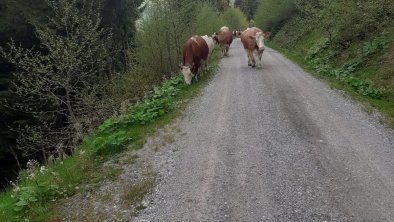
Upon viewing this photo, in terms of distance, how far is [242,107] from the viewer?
11836mm

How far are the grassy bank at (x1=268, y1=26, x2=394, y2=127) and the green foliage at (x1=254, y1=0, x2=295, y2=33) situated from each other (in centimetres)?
2464

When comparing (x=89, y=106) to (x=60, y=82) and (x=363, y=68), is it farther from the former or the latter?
(x=363, y=68)

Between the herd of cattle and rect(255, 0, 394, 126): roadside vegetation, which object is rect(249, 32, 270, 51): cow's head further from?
rect(255, 0, 394, 126): roadside vegetation

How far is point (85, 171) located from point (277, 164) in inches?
149

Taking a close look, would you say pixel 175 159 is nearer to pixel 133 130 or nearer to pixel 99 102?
pixel 133 130

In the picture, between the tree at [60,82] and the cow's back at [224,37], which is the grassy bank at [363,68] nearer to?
the cow's back at [224,37]

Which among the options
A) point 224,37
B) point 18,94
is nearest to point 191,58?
point 18,94

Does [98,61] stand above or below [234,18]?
below

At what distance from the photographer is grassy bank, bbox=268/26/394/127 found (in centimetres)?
1224

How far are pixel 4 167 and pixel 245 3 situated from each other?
93.1m

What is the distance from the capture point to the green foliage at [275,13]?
46656 millimetres

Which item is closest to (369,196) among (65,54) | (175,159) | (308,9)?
(175,159)

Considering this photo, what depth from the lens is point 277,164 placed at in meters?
7.52

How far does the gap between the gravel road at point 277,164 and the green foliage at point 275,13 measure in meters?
36.2
